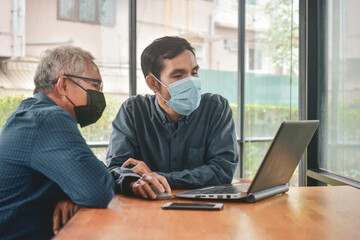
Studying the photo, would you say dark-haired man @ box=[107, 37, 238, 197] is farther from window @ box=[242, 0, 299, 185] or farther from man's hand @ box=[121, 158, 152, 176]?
window @ box=[242, 0, 299, 185]

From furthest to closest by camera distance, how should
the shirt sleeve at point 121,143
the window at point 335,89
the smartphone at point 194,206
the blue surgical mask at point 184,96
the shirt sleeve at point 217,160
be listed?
the window at point 335,89, the blue surgical mask at point 184,96, the shirt sleeve at point 121,143, the shirt sleeve at point 217,160, the smartphone at point 194,206

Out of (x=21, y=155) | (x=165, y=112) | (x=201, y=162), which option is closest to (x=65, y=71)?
(x=21, y=155)

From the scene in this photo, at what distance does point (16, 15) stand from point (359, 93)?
2.66 meters

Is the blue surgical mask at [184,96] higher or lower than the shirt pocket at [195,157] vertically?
higher

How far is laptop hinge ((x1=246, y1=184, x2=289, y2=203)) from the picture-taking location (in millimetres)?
1244

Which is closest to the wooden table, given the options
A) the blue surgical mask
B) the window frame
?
the blue surgical mask

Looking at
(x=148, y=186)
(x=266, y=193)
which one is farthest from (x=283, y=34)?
(x=148, y=186)

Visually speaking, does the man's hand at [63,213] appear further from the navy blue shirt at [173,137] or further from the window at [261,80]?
the window at [261,80]

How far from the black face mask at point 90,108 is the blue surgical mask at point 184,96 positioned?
0.46 m

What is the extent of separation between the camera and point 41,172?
124 centimetres

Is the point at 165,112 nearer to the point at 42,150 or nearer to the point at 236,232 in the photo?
the point at 42,150

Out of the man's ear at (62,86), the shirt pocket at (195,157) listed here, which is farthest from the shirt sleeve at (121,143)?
the man's ear at (62,86)

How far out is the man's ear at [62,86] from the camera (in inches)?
59.6

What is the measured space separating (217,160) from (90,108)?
0.66 meters
